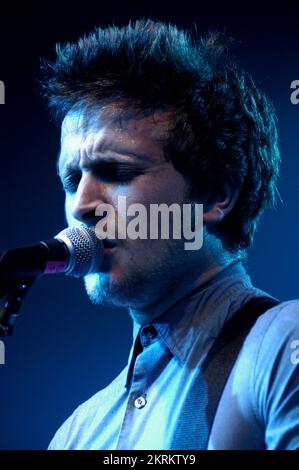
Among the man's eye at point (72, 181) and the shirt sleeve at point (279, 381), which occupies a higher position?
the man's eye at point (72, 181)

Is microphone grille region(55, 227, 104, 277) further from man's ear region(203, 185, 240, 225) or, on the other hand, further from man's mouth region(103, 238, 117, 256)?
man's ear region(203, 185, 240, 225)

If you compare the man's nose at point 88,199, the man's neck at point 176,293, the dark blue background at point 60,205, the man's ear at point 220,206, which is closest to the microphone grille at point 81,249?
the man's nose at point 88,199

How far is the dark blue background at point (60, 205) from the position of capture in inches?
76.5

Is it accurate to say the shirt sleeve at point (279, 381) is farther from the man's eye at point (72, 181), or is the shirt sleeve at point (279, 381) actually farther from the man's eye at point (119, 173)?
the man's eye at point (72, 181)

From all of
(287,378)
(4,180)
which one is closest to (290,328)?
(287,378)

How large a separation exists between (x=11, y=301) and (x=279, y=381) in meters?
0.47

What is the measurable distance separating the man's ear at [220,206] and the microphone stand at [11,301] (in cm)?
62

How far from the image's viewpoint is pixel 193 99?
148 centimetres

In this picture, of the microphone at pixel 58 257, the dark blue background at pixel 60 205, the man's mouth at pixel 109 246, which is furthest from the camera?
the dark blue background at pixel 60 205

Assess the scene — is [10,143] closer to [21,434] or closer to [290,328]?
[21,434]

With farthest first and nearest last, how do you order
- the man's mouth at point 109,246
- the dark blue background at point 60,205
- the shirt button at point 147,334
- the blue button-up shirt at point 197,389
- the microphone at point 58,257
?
1. the dark blue background at point 60,205
2. the shirt button at point 147,334
3. the man's mouth at point 109,246
4. the blue button-up shirt at point 197,389
5. the microphone at point 58,257

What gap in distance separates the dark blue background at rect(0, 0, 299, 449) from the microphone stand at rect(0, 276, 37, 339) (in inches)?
45.9

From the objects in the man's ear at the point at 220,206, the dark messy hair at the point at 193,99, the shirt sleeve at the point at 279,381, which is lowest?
the shirt sleeve at the point at 279,381

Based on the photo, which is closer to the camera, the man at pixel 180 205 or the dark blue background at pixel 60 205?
the man at pixel 180 205
